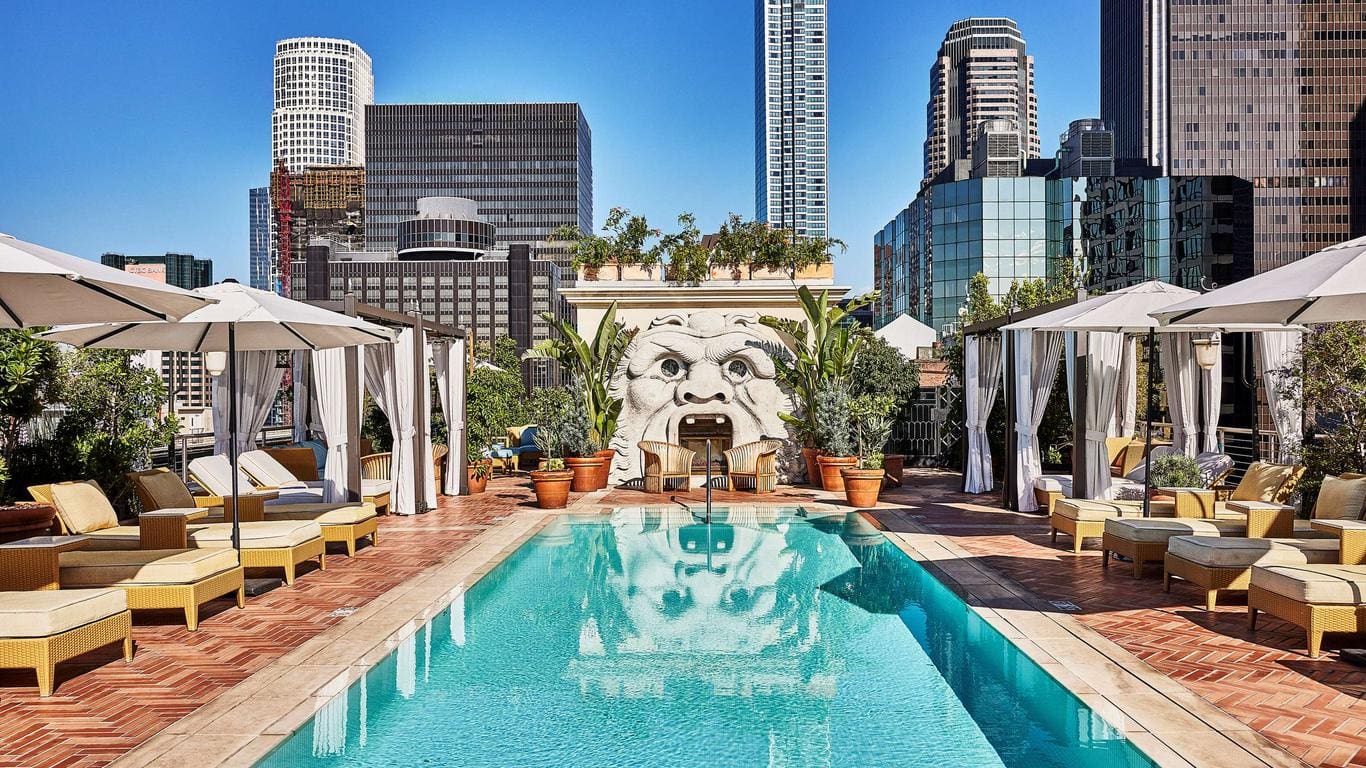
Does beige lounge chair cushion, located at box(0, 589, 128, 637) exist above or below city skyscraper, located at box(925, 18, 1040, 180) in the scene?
below

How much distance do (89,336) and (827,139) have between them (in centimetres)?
19325

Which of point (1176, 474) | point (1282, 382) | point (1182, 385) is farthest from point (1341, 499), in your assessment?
point (1182, 385)

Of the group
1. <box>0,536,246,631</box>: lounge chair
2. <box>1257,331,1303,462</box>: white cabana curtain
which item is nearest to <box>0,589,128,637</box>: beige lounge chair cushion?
<box>0,536,246,631</box>: lounge chair

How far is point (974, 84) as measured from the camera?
537 feet

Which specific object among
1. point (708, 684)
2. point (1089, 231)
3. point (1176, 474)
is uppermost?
point (1089, 231)

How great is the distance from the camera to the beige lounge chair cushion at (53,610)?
475cm

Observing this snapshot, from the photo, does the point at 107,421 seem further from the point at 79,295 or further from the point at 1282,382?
the point at 1282,382

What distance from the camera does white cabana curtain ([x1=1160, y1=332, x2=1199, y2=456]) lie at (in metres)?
13.2

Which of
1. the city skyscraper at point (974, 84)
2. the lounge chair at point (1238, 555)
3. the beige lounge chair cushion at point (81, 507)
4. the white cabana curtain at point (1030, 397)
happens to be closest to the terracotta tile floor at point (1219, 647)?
the lounge chair at point (1238, 555)

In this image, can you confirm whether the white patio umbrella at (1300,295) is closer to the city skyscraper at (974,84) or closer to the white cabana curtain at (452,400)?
the white cabana curtain at (452,400)

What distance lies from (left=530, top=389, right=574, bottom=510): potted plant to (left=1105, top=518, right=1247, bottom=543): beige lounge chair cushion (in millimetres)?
7464

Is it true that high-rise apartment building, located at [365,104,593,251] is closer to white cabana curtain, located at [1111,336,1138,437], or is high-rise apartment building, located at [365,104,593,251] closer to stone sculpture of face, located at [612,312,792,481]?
stone sculpture of face, located at [612,312,792,481]

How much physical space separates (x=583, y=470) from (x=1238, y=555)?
397 inches

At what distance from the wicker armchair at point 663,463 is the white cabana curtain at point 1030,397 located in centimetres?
521
